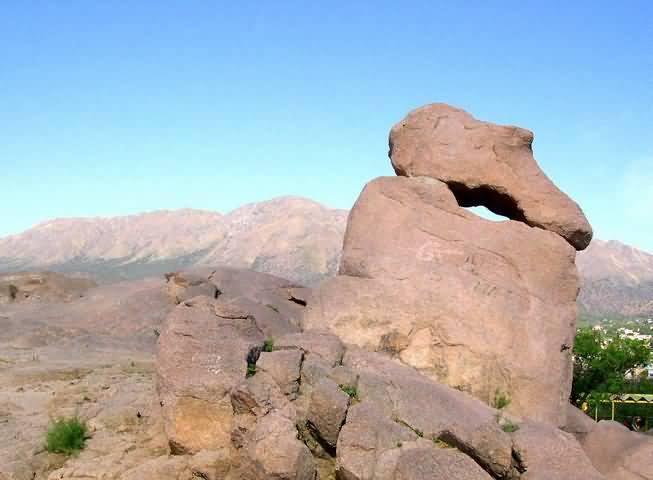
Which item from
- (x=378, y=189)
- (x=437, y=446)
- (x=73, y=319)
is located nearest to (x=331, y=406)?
(x=437, y=446)

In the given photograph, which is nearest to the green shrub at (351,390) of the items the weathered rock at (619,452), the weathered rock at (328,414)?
the weathered rock at (328,414)

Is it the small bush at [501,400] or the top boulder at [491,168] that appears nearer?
the small bush at [501,400]

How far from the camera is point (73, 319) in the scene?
68.2 ft

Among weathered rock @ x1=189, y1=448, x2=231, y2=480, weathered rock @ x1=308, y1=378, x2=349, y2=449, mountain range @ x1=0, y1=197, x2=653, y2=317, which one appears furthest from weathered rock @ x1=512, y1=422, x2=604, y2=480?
mountain range @ x1=0, y1=197, x2=653, y2=317

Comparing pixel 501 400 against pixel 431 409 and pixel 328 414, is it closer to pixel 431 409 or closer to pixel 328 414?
pixel 431 409

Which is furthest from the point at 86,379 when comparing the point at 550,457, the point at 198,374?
the point at 550,457

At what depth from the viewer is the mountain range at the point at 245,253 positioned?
14175 cm

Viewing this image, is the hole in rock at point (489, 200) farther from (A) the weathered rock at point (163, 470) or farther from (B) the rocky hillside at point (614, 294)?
(B) the rocky hillside at point (614, 294)

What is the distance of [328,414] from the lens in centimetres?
Result: 759

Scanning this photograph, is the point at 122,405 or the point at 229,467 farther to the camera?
the point at 122,405

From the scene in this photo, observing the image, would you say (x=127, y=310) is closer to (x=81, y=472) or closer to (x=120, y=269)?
(x=81, y=472)

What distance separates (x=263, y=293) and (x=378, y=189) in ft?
40.2

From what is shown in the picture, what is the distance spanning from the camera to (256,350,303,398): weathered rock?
315 inches

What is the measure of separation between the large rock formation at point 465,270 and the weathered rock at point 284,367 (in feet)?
6.40
